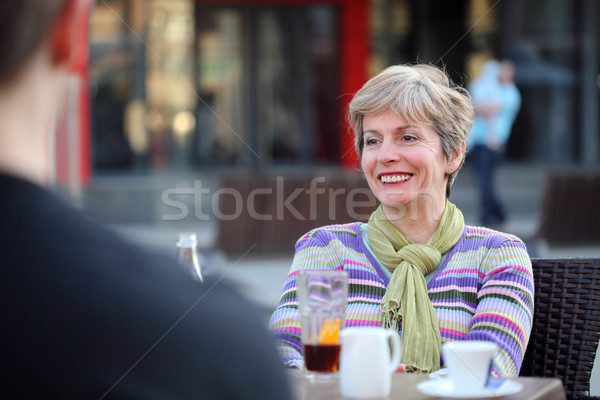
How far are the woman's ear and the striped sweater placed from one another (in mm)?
1456

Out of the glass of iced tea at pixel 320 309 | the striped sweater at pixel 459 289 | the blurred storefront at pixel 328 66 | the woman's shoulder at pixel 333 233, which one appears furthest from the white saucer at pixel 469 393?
the blurred storefront at pixel 328 66

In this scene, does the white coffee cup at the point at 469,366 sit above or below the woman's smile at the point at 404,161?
below

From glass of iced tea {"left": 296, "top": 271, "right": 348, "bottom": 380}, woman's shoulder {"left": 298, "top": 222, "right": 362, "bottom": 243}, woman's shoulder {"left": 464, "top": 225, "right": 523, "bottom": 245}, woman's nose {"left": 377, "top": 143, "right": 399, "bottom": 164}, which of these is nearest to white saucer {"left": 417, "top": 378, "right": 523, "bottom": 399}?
glass of iced tea {"left": 296, "top": 271, "right": 348, "bottom": 380}

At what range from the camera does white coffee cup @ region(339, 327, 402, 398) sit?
1.56 metres

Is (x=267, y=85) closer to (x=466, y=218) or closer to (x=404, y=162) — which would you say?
(x=466, y=218)

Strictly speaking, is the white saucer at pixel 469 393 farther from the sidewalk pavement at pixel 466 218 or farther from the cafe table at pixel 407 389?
the sidewalk pavement at pixel 466 218

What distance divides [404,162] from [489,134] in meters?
7.13

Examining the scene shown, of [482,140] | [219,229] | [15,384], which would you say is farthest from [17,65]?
[482,140]

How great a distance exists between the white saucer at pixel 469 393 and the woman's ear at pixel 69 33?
1030mm

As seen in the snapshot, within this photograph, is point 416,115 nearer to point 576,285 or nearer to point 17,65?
point 576,285

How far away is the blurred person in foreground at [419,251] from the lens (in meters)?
2.29

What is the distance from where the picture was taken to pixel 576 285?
7.49 ft

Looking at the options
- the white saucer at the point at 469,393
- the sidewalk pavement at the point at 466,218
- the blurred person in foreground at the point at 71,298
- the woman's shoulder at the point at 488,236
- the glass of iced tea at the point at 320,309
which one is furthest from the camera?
the sidewalk pavement at the point at 466,218

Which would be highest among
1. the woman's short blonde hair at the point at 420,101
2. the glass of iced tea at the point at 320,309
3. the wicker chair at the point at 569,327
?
the woman's short blonde hair at the point at 420,101
